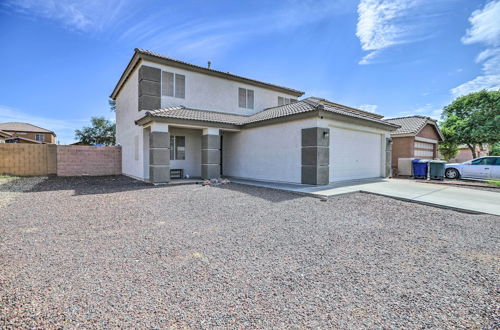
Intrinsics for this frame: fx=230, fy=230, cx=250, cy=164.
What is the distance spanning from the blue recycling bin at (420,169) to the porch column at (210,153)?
39.9 ft

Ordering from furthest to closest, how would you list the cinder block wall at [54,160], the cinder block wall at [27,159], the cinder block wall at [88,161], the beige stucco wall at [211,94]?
1. the cinder block wall at [88,161]
2. the cinder block wall at [54,160]
3. the cinder block wall at [27,159]
4. the beige stucco wall at [211,94]

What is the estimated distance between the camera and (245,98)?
671 inches

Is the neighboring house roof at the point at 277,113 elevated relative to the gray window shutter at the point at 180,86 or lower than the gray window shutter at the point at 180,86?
lower

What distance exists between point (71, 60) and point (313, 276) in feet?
53.6

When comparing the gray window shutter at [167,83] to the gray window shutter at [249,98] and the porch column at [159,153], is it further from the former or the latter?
the gray window shutter at [249,98]

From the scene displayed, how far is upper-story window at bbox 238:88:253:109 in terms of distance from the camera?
1677 centimetres

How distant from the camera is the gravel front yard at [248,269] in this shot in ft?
7.41

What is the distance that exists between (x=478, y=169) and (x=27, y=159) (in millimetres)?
27687

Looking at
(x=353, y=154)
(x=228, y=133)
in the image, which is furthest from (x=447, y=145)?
(x=228, y=133)

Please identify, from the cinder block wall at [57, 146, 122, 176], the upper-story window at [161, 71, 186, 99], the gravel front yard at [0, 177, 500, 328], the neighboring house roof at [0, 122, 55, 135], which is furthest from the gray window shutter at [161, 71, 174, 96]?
the neighboring house roof at [0, 122, 55, 135]

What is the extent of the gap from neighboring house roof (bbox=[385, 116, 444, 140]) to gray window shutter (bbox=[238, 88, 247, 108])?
1174 cm

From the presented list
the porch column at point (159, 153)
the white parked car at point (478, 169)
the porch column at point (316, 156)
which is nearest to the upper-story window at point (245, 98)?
the porch column at point (159, 153)

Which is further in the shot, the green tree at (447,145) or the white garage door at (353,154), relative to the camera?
the green tree at (447,145)

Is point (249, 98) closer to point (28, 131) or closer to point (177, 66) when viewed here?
point (177, 66)
